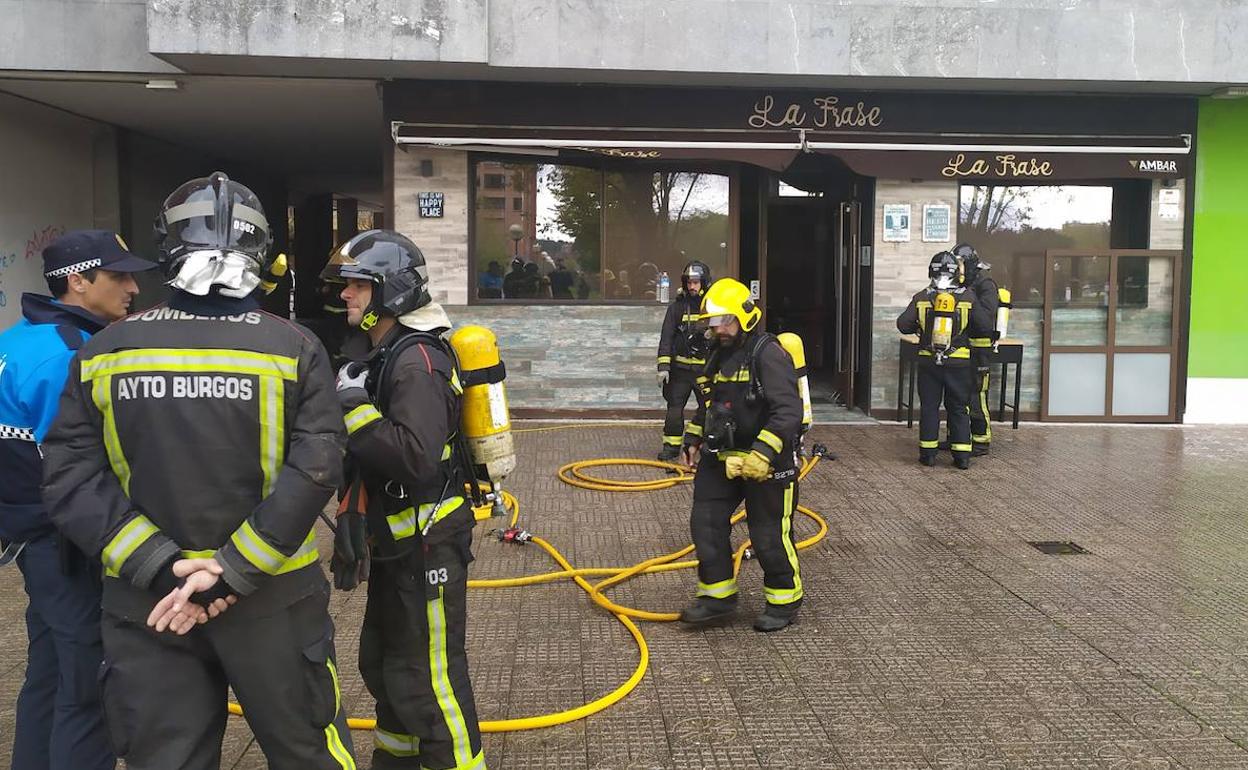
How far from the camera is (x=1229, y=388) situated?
1140cm

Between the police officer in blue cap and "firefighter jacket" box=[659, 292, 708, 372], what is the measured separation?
19.0 feet

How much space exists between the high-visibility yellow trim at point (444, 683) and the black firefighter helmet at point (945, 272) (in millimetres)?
6917

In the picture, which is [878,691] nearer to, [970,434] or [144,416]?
[144,416]

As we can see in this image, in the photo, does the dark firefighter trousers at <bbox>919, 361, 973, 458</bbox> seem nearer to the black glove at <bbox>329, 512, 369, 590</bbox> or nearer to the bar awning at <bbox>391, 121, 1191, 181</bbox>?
the bar awning at <bbox>391, 121, 1191, 181</bbox>

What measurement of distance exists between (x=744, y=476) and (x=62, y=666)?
2.96 m

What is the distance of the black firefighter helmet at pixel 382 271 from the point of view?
3047 mm

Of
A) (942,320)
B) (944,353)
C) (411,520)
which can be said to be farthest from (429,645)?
(944,353)

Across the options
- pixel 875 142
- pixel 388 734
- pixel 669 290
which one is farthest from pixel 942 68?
pixel 388 734

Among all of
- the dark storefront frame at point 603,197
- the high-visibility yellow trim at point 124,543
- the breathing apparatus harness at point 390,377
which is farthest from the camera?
the dark storefront frame at point 603,197

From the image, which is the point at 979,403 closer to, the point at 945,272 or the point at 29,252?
the point at 945,272

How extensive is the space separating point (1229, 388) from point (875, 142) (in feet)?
17.2

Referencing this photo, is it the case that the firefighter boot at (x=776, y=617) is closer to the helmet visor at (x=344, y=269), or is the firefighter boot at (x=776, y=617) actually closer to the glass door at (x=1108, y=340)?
the helmet visor at (x=344, y=269)

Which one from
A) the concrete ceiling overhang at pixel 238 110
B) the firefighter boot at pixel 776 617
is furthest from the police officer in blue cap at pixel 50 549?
the concrete ceiling overhang at pixel 238 110

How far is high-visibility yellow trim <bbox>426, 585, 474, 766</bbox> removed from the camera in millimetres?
3043
